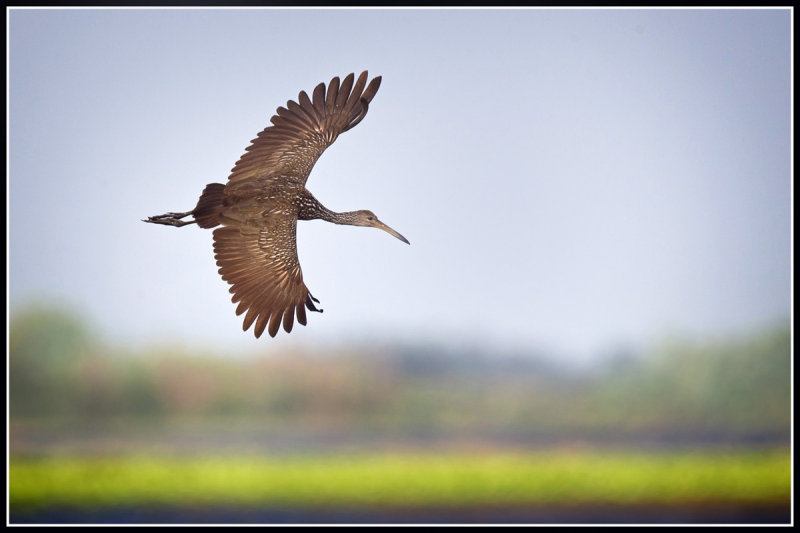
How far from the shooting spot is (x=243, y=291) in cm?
551

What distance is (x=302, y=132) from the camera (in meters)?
5.69

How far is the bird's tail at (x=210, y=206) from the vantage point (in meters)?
5.50

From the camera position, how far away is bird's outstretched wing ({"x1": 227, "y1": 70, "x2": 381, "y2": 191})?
5.59 meters

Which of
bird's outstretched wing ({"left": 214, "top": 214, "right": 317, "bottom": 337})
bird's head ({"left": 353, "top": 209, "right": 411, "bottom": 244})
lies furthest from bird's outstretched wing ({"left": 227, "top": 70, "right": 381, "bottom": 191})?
bird's head ({"left": 353, "top": 209, "right": 411, "bottom": 244})

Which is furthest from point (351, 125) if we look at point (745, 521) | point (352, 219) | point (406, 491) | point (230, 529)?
point (745, 521)

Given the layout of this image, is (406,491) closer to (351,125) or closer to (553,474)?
(553,474)

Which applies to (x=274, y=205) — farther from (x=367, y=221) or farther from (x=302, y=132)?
(x=367, y=221)

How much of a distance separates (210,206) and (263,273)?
0.53 meters

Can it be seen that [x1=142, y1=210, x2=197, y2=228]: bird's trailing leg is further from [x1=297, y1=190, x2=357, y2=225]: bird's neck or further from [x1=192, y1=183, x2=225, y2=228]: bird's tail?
[x1=297, y1=190, x2=357, y2=225]: bird's neck

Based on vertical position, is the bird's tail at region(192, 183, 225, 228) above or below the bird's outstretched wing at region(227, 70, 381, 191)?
below

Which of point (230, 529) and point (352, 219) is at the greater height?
point (352, 219)

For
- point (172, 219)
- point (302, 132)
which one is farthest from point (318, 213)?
point (172, 219)

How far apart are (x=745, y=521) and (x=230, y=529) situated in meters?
5.47

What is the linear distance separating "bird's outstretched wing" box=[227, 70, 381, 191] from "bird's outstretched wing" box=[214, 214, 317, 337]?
12.5 inches
